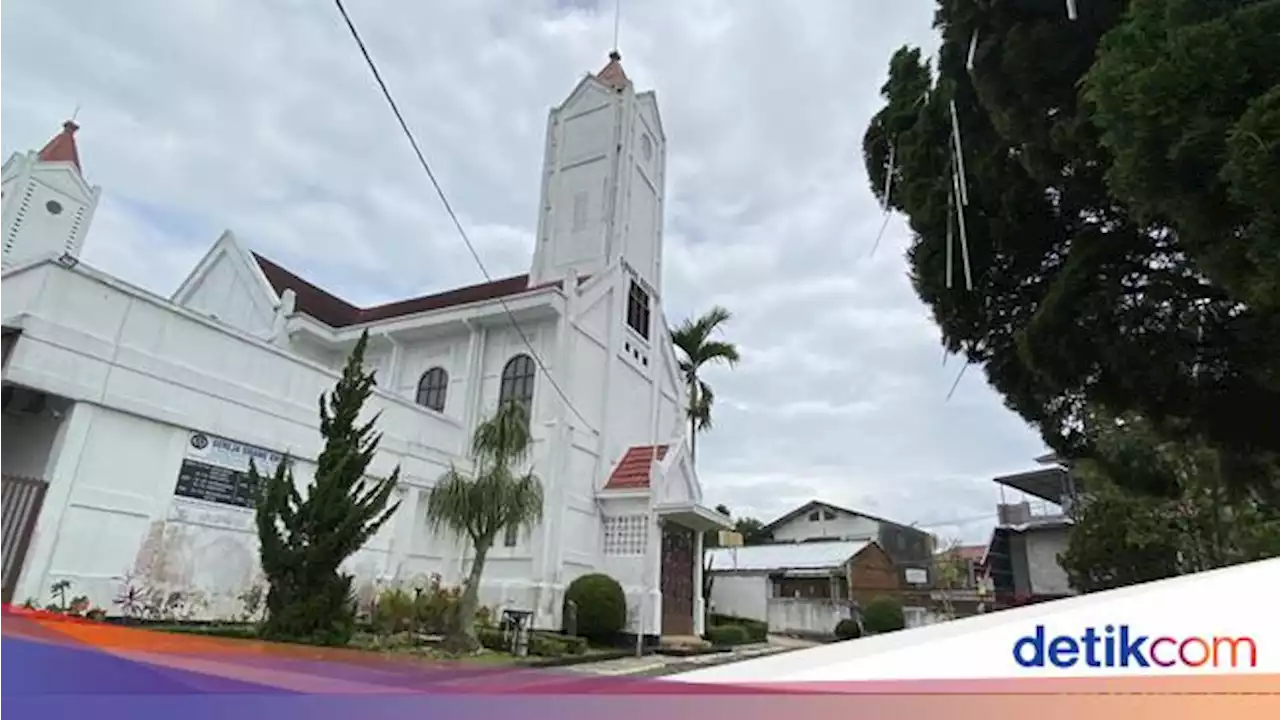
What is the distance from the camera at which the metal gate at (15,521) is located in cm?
831

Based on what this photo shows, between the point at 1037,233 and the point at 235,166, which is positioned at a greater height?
the point at 235,166

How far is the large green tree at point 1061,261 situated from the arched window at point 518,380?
36.8 ft

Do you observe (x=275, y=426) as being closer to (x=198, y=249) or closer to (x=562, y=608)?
(x=562, y=608)

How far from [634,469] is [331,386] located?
7603 millimetres

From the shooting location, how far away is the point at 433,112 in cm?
696

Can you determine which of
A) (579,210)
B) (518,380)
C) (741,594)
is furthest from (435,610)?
(741,594)

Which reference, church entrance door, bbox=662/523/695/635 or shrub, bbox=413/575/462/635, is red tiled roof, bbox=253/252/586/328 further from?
shrub, bbox=413/575/462/635

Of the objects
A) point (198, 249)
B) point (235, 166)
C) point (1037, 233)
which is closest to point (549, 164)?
point (198, 249)

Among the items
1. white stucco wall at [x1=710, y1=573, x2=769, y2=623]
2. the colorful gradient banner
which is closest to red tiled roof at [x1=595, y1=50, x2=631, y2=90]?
white stucco wall at [x1=710, y1=573, x2=769, y2=623]

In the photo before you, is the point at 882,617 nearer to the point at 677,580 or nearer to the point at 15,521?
the point at 677,580

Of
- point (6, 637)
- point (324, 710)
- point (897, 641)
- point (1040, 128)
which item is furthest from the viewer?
point (1040, 128)

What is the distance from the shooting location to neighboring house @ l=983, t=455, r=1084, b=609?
21.7 metres

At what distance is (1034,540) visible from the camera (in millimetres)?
22641

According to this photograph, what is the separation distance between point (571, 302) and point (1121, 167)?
13.6m
